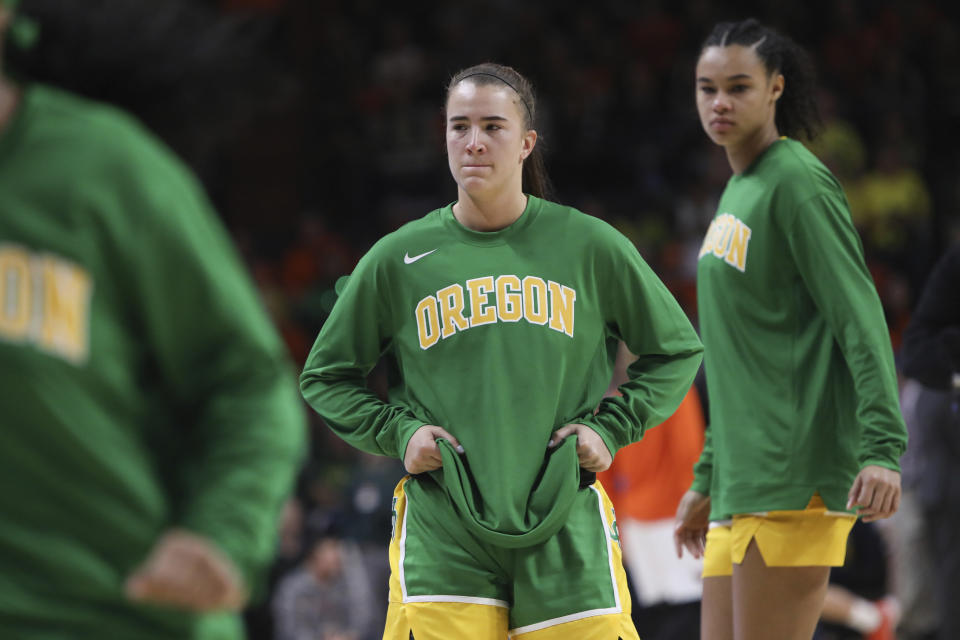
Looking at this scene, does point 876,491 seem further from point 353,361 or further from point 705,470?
point 353,361

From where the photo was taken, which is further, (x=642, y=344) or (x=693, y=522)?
(x=693, y=522)

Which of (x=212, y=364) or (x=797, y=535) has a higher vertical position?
(x=212, y=364)

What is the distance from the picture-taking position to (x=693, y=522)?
448 centimetres

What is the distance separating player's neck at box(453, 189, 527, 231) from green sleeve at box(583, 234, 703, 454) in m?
0.29

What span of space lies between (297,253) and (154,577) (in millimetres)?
11288

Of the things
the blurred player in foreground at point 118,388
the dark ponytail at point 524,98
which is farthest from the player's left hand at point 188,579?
the dark ponytail at point 524,98

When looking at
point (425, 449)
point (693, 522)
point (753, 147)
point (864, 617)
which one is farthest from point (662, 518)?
point (425, 449)

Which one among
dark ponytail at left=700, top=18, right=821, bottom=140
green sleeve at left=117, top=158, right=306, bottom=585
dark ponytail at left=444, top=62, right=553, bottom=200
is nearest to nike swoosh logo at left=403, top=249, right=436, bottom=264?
dark ponytail at left=444, top=62, right=553, bottom=200

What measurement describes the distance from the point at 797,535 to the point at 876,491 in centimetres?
31

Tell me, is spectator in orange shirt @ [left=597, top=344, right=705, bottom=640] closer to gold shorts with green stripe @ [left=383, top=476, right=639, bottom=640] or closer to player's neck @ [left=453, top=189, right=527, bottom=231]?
player's neck @ [left=453, top=189, right=527, bottom=231]

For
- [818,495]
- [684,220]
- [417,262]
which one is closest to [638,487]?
[818,495]

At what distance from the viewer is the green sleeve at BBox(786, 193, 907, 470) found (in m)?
3.87

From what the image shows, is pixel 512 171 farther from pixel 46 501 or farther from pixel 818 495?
pixel 46 501

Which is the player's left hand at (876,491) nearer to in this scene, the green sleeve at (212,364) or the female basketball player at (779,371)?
the female basketball player at (779,371)
